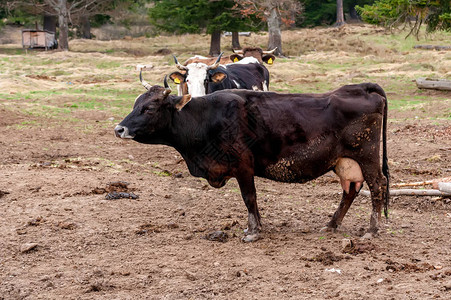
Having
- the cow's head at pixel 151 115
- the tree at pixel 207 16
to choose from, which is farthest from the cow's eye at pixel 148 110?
the tree at pixel 207 16

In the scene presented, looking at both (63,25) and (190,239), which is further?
(63,25)

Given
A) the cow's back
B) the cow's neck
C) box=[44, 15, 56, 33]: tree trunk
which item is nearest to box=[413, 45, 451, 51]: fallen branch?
box=[44, 15, 56, 33]: tree trunk

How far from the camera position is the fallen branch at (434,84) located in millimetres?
18422

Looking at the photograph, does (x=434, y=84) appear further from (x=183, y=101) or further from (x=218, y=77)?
(x=183, y=101)

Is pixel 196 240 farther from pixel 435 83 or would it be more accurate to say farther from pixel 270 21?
pixel 270 21

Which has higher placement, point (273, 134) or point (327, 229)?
point (273, 134)

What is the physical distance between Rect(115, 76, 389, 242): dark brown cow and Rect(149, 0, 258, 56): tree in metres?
23.0

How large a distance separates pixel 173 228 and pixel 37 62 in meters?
23.4

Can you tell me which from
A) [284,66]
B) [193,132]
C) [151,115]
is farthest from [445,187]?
[284,66]

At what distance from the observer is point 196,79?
1004 cm

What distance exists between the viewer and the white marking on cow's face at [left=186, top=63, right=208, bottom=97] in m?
9.94

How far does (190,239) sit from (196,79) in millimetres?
4683

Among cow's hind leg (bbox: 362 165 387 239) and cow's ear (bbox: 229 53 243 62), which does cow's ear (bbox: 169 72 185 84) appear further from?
cow's hind leg (bbox: 362 165 387 239)

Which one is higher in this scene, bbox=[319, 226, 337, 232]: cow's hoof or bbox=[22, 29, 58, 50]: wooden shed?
bbox=[22, 29, 58, 50]: wooden shed
